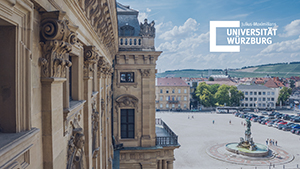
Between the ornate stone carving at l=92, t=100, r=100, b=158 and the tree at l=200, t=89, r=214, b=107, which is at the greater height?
the ornate stone carving at l=92, t=100, r=100, b=158

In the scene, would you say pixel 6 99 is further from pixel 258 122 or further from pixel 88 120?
pixel 258 122

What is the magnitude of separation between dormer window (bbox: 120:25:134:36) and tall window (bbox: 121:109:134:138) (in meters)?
7.10

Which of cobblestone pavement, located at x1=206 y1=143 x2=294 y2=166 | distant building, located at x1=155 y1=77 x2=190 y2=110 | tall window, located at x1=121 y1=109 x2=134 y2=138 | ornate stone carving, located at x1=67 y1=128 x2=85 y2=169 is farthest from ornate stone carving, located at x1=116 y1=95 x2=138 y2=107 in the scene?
distant building, located at x1=155 y1=77 x2=190 y2=110

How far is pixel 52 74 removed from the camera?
3473 mm

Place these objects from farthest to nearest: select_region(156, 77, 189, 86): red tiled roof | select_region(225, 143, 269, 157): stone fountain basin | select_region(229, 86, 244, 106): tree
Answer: select_region(156, 77, 189, 86): red tiled roof < select_region(229, 86, 244, 106): tree < select_region(225, 143, 269, 157): stone fountain basin

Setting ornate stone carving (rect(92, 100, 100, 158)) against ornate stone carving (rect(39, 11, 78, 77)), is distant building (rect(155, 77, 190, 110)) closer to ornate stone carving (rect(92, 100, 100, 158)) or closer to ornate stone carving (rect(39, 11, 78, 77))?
ornate stone carving (rect(92, 100, 100, 158))

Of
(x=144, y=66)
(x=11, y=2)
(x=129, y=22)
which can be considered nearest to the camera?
(x=11, y=2)

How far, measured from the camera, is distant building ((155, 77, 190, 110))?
106 meters

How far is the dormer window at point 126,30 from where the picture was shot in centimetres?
2444

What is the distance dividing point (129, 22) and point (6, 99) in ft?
78.1

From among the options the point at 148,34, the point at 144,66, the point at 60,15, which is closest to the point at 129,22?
the point at 148,34

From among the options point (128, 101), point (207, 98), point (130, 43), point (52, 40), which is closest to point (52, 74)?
point (52, 40)

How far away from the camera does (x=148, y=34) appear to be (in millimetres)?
23812

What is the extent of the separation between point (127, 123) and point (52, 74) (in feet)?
68.1
